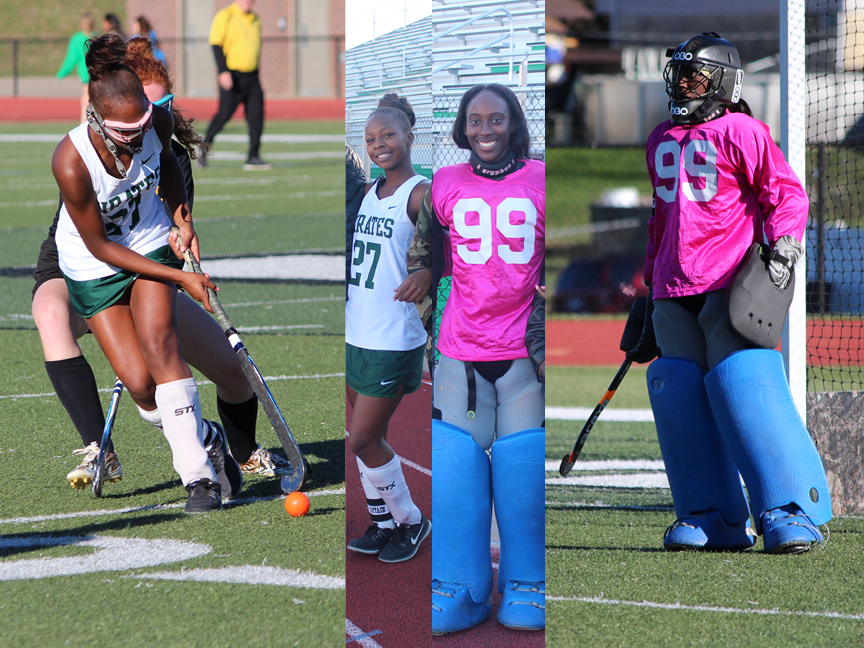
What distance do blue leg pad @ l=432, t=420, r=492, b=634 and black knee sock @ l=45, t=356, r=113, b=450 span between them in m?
2.43

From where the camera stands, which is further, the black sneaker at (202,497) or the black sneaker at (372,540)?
the black sneaker at (202,497)

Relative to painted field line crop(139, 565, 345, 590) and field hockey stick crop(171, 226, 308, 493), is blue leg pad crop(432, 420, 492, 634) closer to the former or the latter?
painted field line crop(139, 565, 345, 590)

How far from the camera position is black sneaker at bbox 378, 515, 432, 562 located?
2.51 metres

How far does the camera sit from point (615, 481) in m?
5.23

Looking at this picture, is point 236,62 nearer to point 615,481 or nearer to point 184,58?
point 615,481

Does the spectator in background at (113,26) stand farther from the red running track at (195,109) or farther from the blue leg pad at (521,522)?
the red running track at (195,109)

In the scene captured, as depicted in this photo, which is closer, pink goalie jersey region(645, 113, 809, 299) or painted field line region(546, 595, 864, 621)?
painted field line region(546, 595, 864, 621)

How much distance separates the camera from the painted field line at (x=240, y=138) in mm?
21172

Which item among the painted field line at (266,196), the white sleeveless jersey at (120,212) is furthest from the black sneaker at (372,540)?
the painted field line at (266,196)

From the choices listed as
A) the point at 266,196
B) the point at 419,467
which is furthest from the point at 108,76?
the point at 266,196

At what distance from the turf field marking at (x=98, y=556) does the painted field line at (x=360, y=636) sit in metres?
1.15

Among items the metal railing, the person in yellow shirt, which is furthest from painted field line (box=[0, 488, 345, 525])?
the metal railing

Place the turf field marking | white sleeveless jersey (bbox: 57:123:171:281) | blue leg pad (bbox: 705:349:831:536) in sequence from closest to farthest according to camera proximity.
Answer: the turf field marking
blue leg pad (bbox: 705:349:831:536)
white sleeveless jersey (bbox: 57:123:171:281)

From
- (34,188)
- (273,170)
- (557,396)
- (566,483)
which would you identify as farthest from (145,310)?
(273,170)
